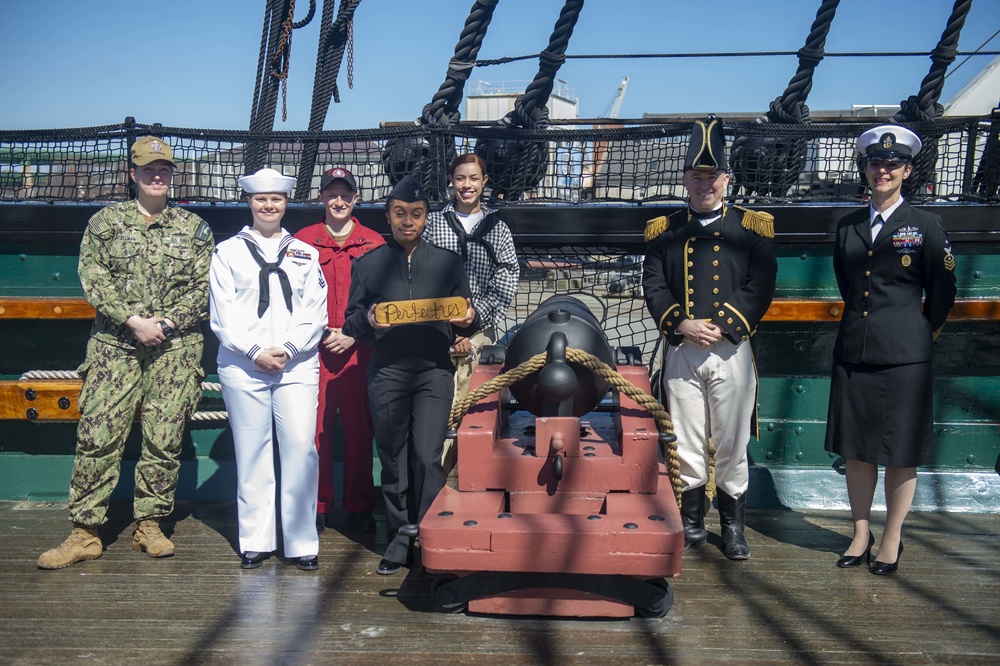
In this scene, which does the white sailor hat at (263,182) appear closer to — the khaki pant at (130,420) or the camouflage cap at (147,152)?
the camouflage cap at (147,152)

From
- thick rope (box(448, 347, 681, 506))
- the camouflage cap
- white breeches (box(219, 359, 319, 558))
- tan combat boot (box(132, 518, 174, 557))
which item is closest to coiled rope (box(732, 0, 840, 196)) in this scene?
thick rope (box(448, 347, 681, 506))

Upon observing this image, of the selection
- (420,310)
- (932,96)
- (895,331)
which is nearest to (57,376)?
(420,310)

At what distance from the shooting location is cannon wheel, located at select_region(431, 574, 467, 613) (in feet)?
11.9

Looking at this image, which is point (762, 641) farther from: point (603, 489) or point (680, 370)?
point (680, 370)

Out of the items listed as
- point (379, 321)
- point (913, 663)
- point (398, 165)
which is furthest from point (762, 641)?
point (398, 165)

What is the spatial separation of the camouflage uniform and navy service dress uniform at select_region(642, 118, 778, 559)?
6.90 feet

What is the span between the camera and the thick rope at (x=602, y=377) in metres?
3.79

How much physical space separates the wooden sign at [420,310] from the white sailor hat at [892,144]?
1.81m

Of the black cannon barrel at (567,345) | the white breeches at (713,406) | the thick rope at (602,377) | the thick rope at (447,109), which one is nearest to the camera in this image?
the thick rope at (602,377)

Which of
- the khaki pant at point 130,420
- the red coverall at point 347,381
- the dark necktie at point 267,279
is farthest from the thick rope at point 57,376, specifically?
the dark necktie at point 267,279

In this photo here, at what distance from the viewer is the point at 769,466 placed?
204 inches

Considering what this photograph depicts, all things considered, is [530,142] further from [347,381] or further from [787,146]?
[347,381]

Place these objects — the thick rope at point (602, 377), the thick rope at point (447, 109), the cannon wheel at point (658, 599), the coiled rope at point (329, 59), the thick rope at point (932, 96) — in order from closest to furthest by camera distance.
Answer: the cannon wheel at point (658, 599), the thick rope at point (602, 377), the thick rope at point (447, 109), the thick rope at point (932, 96), the coiled rope at point (329, 59)

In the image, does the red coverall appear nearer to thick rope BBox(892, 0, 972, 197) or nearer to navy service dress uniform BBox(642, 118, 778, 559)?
navy service dress uniform BBox(642, 118, 778, 559)
